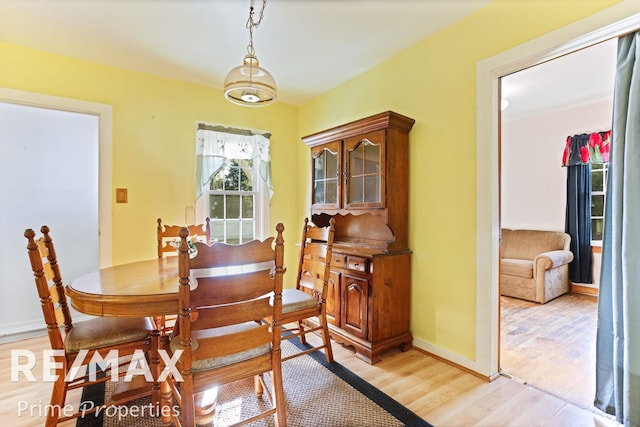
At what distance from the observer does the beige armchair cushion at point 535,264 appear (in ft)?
12.7

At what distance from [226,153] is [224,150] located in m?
0.04

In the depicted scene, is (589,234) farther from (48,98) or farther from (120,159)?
(48,98)

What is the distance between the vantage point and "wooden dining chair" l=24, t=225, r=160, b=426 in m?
1.51

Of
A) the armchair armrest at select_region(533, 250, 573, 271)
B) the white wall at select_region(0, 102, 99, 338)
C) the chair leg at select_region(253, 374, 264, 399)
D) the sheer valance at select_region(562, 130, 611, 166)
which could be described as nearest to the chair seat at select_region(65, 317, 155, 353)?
the chair leg at select_region(253, 374, 264, 399)

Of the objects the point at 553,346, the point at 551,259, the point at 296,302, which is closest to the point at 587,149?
the point at 551,259

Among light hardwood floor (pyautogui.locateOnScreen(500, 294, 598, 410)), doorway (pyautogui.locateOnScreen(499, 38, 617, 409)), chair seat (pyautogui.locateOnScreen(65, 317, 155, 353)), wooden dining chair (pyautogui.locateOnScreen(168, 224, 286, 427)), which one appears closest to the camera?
wooden dining chair (pyautogui.locateOnScreen(168, 224, 286, 427))

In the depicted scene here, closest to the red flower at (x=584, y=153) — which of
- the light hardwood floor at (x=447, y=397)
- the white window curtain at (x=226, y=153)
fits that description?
the light hardwood floor at (x=447, y=397)

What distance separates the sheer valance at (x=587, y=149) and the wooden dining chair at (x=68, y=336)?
17.8 feet

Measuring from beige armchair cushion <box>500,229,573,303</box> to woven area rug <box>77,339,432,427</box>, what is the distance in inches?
98.2

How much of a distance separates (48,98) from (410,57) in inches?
127

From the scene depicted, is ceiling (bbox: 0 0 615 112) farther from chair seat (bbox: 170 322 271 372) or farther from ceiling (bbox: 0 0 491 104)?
chair seat (bbox: 170 322 271 372)

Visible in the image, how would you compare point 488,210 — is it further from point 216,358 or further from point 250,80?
point 216,358

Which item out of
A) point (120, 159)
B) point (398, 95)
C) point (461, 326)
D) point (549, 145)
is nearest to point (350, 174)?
point (398, 95)

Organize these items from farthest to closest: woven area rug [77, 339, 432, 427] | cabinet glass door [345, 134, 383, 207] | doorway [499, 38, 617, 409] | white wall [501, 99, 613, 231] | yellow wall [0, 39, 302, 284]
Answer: white wall [501, 99, 613, 231] < yellow wall [0, 39, 302, 284] < cabinet glass door [345, 134, 383, 207] < doorway [499, 38, 617, 409] < woven area rug [77, 339, 432, 427]
